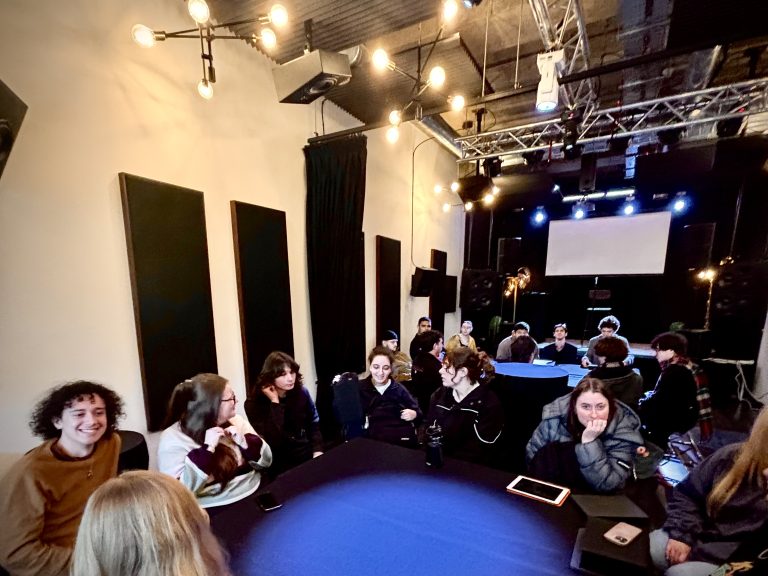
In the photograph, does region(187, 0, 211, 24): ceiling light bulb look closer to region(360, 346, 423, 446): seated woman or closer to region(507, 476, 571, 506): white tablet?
region(360, 346, 423, 446): seated woman

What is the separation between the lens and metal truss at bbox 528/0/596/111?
2.89 metres

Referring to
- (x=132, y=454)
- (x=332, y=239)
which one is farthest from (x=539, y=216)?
(x=132, y=454)

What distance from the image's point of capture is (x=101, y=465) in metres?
1.56

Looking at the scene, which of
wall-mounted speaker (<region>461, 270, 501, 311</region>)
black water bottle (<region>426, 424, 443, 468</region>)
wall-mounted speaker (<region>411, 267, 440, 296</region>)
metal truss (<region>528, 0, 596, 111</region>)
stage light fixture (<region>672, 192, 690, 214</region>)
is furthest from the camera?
wall-mounted speaker (<region>461, 270, 501, 311</region>)

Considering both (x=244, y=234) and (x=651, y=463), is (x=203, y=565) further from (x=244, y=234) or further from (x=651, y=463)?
(x=244, y=234)

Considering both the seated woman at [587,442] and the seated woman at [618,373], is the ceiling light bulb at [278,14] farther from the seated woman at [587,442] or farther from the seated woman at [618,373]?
the seated woman at [618,373]

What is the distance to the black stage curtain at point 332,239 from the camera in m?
3.71

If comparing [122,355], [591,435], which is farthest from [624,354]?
[122,355]

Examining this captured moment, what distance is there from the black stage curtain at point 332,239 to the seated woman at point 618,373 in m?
2.59

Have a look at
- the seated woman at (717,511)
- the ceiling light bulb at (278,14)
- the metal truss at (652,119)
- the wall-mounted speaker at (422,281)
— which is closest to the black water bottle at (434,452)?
the seated woman at (717,511)

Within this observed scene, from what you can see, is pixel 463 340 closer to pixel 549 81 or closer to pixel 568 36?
pixel 549 81

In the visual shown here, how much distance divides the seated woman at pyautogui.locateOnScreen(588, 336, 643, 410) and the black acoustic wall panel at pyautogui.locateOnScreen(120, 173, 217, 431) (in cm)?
337

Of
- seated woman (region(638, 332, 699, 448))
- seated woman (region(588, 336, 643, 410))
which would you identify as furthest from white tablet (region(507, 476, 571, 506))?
seated woman (region(638, 332, 699, 448))

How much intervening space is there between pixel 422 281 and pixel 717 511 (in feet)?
15.1
